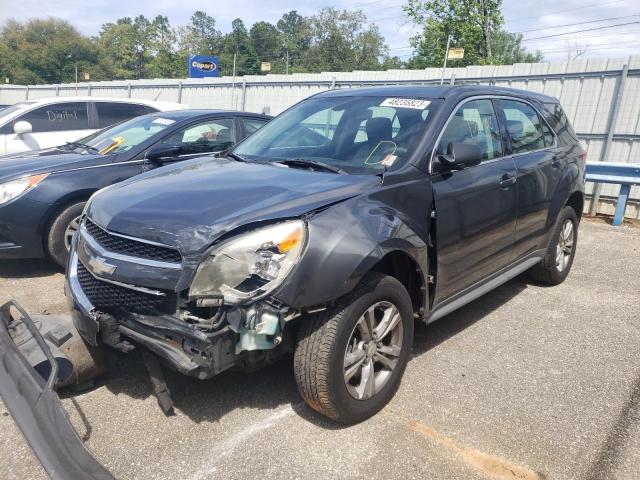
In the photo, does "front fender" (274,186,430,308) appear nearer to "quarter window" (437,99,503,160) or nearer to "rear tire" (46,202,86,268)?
"quarter window" (437,99,503,160)

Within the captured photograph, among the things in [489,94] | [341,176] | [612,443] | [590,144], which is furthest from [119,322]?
[590,144]

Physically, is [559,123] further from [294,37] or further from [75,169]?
[294,37]

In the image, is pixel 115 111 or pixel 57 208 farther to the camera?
pixel 115 111

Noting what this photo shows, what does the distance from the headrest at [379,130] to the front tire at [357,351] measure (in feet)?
3.37

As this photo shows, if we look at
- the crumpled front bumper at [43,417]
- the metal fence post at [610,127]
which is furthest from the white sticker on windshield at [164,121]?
the metal fence post at [610,127]

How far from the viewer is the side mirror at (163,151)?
486 cm

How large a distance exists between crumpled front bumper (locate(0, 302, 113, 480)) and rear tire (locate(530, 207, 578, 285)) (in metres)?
4.13

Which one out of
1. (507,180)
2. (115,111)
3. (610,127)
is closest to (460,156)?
(507,180)

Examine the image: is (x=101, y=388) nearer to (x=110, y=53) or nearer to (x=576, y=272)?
(x=576, y=272)

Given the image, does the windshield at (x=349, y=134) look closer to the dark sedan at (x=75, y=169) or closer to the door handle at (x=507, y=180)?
the door handle at (x=507, y=180)

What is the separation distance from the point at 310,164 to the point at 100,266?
53.6 inches

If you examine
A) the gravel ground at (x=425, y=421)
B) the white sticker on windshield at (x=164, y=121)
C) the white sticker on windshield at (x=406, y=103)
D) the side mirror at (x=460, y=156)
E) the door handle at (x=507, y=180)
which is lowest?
the gravel ground at (x=425, y=421)

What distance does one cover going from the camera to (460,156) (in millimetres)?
3076

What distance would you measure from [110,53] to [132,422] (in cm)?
10716
